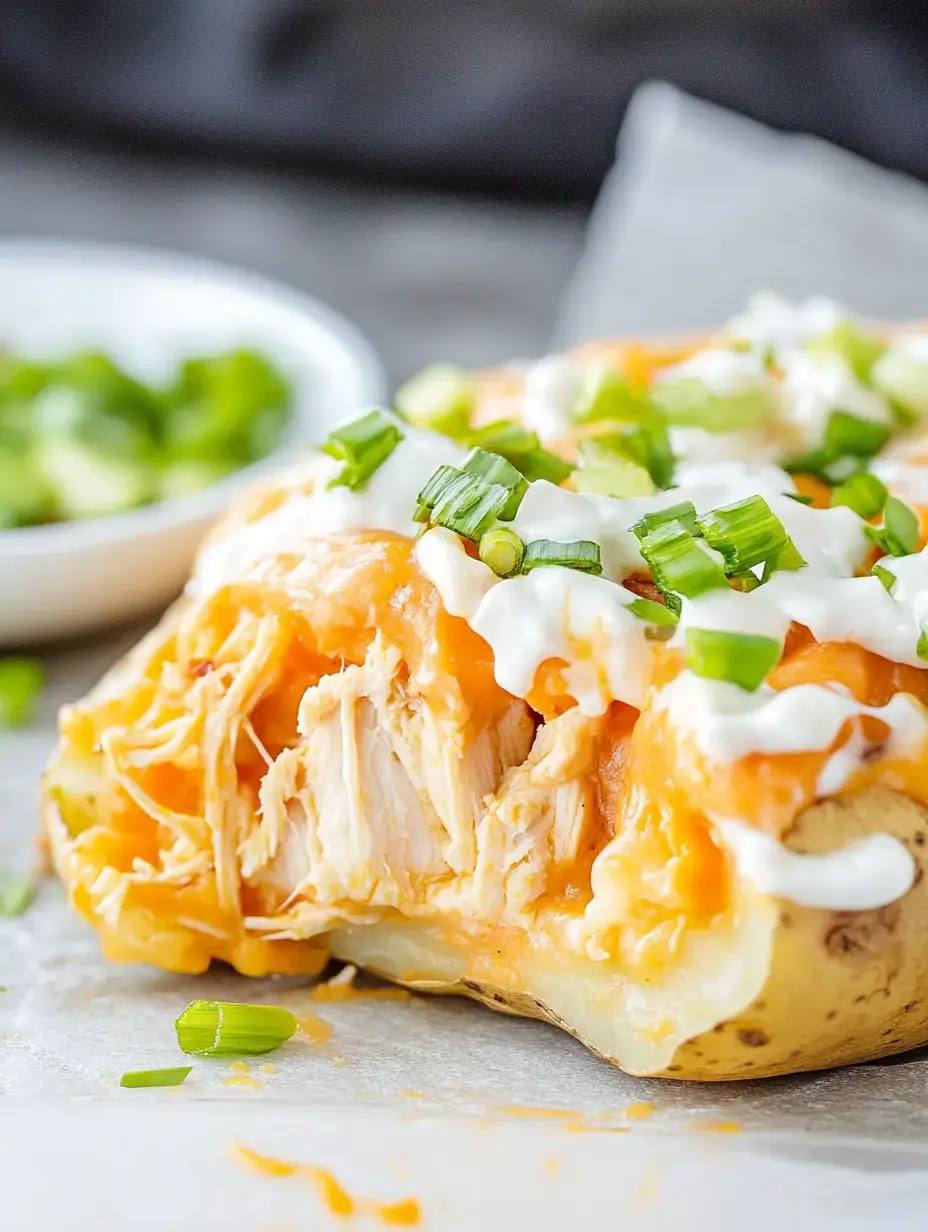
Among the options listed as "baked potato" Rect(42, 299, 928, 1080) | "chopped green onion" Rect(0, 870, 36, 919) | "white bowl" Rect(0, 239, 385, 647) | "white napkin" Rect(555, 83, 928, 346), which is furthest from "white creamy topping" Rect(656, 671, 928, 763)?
"white napkin" Rect(555, 83, 928, 346)

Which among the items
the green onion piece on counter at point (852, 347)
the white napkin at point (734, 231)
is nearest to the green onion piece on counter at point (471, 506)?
the green onion piece on counter at point (852, 347)

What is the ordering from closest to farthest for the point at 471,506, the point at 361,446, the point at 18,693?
the point at 471,506, the point at 361,446, the point at 18,693

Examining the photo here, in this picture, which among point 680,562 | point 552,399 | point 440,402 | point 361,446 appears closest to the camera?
point 680,562

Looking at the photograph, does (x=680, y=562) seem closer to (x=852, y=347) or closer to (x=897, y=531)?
(x=897, y=531)

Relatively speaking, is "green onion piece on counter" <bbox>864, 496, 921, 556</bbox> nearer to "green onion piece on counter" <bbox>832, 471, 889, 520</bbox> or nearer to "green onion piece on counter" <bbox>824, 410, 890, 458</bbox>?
"green onion piece on counter" <bbox>832, 471, 889, 520</bbox>

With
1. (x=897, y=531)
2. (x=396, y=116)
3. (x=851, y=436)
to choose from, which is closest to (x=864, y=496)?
(x=897, y=531)
